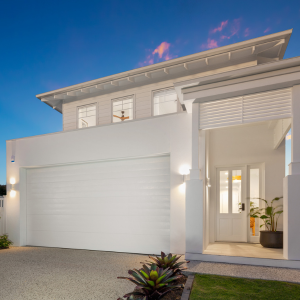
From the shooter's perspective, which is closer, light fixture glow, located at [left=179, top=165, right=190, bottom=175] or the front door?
light fixture glow, located at [left=179, top=165, right=190, bottom=175]

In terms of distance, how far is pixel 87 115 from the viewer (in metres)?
10.3

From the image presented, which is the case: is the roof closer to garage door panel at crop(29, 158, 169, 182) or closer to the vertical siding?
the vertical siding

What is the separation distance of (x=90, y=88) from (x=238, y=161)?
625cm

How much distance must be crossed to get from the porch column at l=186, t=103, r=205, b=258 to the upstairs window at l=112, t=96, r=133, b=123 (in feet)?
13.8

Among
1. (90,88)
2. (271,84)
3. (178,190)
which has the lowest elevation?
(178,190)

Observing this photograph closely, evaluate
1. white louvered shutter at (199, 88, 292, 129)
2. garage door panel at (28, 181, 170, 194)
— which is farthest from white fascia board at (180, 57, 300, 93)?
garage door panel at (28, 181, 170, 194)

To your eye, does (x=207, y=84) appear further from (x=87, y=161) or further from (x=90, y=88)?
(x=90, y=88)

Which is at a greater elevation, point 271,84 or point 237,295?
point 271,84

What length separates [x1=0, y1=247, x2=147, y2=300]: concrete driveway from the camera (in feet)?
13.0

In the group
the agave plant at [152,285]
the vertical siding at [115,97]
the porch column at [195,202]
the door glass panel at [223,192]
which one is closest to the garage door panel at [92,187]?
the porch column at [195,202]

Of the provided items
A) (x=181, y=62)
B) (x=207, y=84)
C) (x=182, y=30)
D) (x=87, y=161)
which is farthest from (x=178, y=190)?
(x=182, y=30)

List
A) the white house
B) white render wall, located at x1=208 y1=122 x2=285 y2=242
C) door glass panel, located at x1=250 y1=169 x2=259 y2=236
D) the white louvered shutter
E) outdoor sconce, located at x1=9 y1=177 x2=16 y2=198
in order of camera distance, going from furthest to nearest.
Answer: outdoor sconce, located at x1=9 y1=177 x2=16 y2=198, door glass panel, located at x1=250 y1=169 x2=259 y2=236, white render wall, located at x1=208 y1=122 x2=285 y2=242, the white house, the white louvered shutter

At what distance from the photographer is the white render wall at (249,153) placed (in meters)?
7.02

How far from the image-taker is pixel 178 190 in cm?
614
